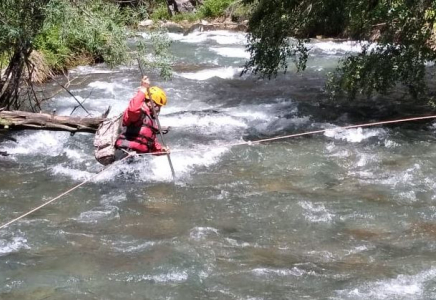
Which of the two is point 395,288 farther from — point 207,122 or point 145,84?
point 207,122

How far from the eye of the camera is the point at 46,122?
898 cm

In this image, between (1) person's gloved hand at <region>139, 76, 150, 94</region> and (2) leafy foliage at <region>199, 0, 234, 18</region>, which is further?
(2) leafy foliage at <region>199, 0, 234, 18</region>

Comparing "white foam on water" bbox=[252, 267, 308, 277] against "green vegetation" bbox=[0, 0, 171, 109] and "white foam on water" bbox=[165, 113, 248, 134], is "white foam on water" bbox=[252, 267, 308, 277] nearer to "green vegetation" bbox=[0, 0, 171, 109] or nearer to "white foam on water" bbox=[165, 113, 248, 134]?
"green vegetation" bbox=[0, 0, 171, 109]

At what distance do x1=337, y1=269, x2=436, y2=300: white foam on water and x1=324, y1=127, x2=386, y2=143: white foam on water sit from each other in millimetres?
4663

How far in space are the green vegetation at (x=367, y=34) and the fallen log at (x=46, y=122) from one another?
15.5 ft

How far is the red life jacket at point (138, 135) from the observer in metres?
8.58

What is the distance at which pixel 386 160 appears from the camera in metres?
9.54

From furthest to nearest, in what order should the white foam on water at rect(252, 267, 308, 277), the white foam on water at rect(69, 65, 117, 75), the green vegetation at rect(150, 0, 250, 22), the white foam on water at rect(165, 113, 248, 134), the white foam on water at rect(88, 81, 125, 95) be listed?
the green vegetation at rect(150, 0, 250, 22), the white foam on water at rect(69, 65, 117, 75), the white foam on water at rect(88, 81, 125, 95), the white foam on water at rect(165, 113, 248, 134), the white foam on water at rect(252, 267, 308, 277)

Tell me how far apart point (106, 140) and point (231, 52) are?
12248mm

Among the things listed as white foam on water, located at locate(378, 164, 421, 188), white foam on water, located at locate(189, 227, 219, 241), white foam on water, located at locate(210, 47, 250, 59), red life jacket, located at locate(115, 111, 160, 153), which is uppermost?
red life jacket, located at locate(115, 111, 160, 153)

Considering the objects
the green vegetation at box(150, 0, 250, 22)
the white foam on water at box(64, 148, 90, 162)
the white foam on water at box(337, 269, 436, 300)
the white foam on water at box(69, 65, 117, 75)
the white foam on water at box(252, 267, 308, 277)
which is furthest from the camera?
the green vegetation at box(150, 0, 250, 22)

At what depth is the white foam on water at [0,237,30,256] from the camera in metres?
6.68

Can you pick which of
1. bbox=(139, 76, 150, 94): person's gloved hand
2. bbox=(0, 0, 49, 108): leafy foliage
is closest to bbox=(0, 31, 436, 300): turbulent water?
bbox=(139, 76, 150, 94): person's gloved hand

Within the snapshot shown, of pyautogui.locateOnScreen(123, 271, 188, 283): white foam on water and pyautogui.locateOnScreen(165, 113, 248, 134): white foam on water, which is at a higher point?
pyautogui.locateOnScreen(165, 113, 248, 134): white foam on water
